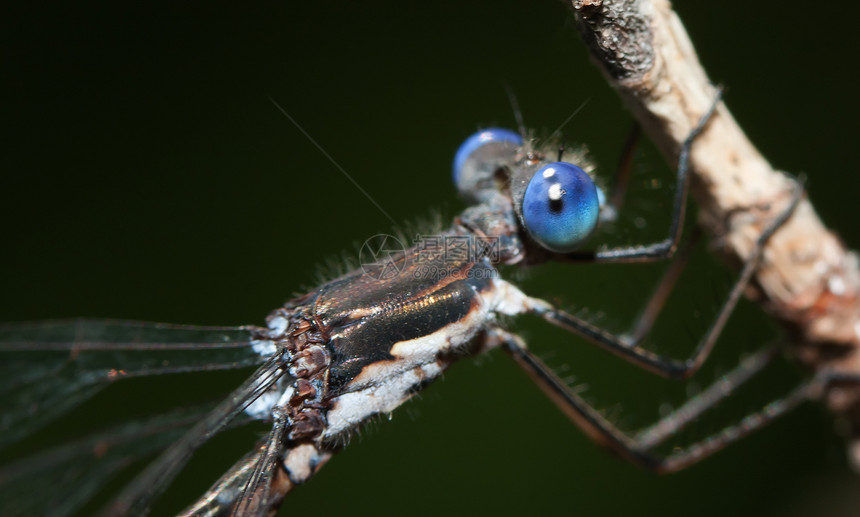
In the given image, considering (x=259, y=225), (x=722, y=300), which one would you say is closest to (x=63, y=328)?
(x=259, y=225)

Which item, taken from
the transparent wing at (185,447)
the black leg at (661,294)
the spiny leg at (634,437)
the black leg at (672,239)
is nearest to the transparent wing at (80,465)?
the transparent wing at (185,447)

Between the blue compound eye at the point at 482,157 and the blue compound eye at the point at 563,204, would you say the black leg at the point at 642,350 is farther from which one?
the blue compound eye at the point at 482,157

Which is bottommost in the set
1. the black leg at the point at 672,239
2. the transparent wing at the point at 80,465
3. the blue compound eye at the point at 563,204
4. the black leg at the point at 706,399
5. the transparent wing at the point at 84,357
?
the black leg at the point at 706,399

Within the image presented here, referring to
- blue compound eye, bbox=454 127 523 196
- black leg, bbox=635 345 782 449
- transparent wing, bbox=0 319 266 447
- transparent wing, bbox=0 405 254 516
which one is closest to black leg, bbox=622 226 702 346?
black leg, bbox=635 345 782 449

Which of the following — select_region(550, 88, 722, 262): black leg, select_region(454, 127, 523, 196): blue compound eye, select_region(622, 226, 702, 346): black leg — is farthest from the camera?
select_region(622, 226, 702, 346): black leg

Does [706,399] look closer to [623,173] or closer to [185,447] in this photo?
[623,173]

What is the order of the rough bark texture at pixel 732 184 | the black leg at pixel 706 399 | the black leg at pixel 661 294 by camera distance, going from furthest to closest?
the black leg at pixel 706 399
the black leg at pixel 661 294
the rough bark texture at pixel 732 184

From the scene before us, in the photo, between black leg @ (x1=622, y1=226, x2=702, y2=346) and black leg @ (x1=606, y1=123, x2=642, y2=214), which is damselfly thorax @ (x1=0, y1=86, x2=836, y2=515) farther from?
black leg @ (x1=622, y1=226, x2=702, y2=346)
